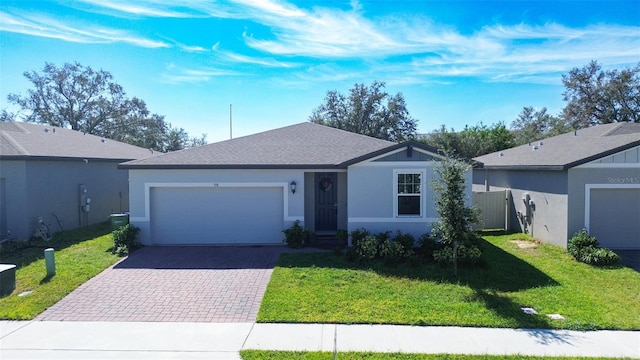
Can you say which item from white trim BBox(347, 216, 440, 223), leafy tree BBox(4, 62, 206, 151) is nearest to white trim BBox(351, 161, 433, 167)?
white trim BBox(347, 216, 440, 223)

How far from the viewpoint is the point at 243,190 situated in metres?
11.7

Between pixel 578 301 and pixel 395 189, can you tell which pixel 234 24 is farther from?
pixel 578 301

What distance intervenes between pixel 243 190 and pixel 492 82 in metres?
17.5

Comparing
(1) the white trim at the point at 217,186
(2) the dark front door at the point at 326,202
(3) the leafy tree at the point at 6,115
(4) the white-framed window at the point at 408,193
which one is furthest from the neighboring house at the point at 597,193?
(3) the leafy tree at the point at 6,115

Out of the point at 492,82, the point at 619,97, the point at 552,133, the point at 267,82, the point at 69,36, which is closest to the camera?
the point at 69,36

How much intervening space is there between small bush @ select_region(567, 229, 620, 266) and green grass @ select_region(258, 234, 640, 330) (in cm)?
30

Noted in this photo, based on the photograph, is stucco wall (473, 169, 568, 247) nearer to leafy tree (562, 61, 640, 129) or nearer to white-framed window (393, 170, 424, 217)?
white-framed window (393, 170, 424, 217)

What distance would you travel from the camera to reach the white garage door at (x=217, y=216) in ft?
38.2

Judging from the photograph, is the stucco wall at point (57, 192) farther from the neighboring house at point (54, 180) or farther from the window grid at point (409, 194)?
the window grid at point (409, 194)

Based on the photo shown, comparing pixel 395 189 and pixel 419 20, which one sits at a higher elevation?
pixel 419 20

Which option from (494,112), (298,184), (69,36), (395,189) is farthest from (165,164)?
(494,112)

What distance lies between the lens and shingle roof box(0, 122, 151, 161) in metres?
12.3

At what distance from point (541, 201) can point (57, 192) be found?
1745 centimetres

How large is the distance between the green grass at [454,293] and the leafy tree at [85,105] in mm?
37228
